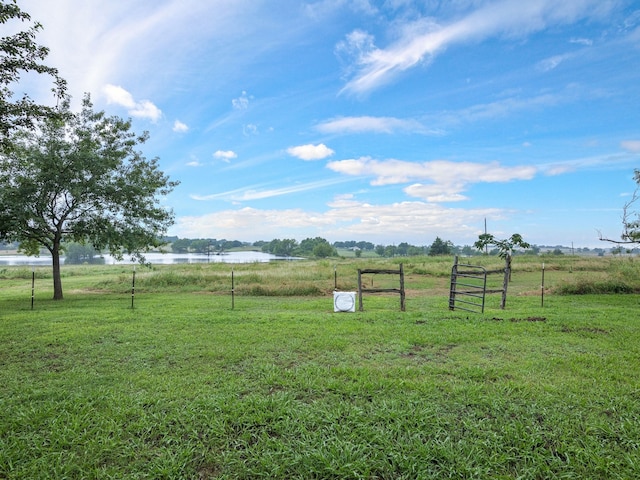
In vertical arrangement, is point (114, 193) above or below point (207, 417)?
above

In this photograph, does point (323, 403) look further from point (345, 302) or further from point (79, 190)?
point (79, 190)

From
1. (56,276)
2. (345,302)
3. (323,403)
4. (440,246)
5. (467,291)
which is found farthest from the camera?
(440,246)

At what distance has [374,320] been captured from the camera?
9.30 meters

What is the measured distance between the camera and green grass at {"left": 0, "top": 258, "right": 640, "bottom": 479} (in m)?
3.04

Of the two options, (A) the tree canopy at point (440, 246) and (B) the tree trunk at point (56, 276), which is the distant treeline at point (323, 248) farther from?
(B) the tree trunk at point (56, 276)

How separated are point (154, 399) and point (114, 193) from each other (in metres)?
14.8

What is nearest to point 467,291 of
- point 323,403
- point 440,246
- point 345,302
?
point 345,302

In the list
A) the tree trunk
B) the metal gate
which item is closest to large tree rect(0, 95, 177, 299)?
the tree trunk

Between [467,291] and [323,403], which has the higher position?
[467,291]

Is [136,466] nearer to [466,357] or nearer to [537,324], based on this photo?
[466,357]

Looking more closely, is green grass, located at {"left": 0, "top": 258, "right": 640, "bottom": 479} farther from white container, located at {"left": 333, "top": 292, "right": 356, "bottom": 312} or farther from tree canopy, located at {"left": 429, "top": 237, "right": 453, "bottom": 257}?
tree canopy, located at {"left": 429, "top": 237, "right": 453, "bottom": 257}

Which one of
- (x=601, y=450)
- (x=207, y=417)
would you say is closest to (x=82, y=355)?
(x=207, y=417)

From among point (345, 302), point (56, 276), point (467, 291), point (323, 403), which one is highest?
point (56, 276)

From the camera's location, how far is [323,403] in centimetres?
401
